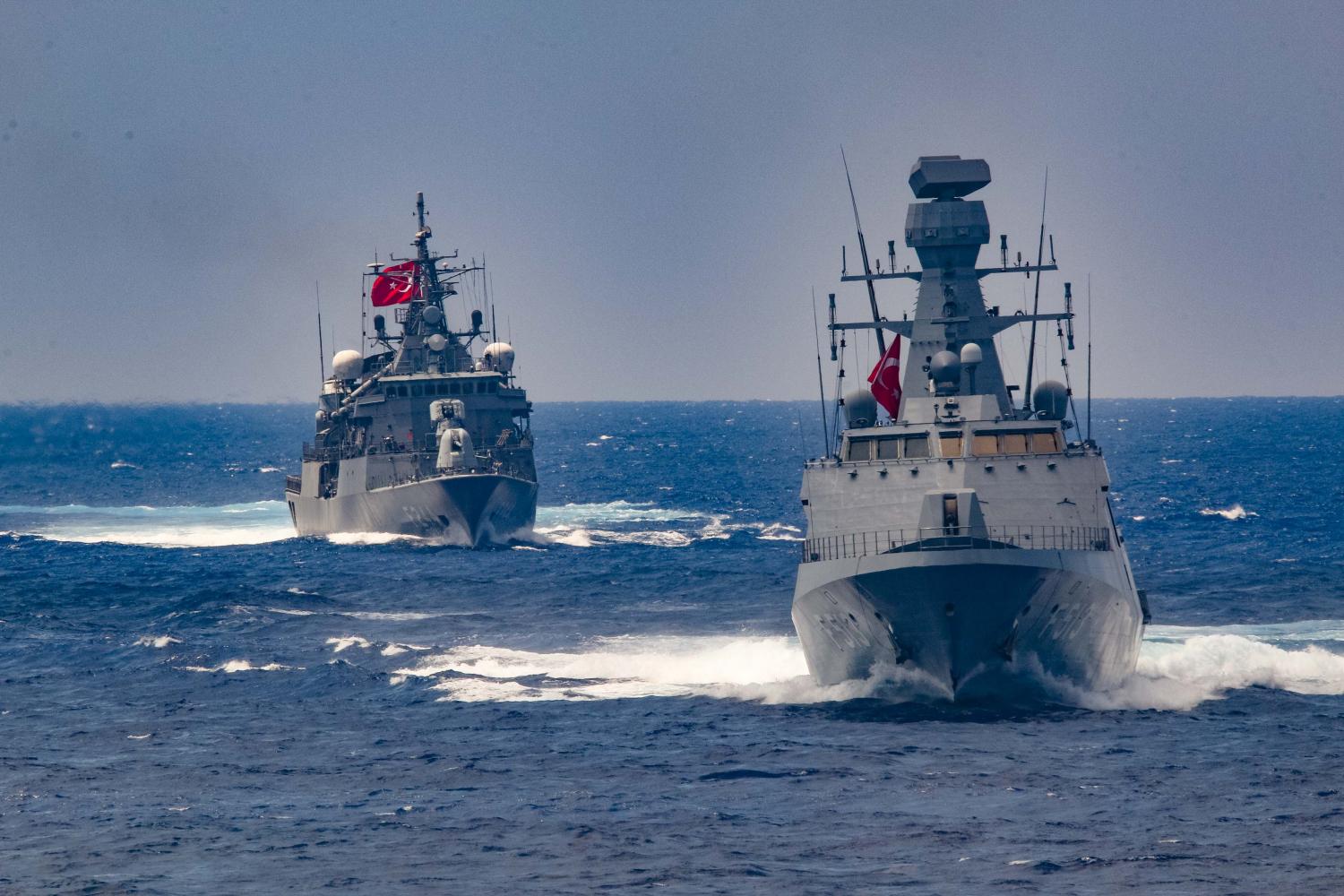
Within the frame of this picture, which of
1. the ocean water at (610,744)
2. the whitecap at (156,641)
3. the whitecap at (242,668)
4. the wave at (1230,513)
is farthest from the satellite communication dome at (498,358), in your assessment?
the whitecap at (242,668)

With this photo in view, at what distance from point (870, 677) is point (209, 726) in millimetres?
11545

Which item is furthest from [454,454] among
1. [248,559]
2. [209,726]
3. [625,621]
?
[209,726]

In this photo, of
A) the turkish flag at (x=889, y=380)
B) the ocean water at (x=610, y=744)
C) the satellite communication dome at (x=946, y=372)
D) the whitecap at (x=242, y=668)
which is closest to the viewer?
the ocean water at (x=610, y=744)

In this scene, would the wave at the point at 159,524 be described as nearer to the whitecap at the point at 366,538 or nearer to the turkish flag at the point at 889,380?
the whitecap at the point at 366,538

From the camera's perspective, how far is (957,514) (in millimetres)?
28391

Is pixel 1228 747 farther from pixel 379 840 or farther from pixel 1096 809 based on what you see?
pixel 379 840

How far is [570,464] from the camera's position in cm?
12675

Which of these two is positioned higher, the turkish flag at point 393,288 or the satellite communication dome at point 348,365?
the turkish flag at point 393,288

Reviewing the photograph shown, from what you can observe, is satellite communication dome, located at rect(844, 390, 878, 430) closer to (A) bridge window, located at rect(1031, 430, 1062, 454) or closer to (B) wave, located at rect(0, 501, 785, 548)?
(A) bridge window, located at rect(1031, 430, 1062, 454)

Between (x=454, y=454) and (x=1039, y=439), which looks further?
(x=454, y=454)

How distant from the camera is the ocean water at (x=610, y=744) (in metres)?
21.1

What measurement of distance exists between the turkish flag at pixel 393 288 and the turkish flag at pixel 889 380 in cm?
4357

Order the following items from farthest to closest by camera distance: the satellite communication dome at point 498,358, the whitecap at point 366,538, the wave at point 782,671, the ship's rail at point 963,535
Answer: the satellite communication dome at point 498,358 < the whitecap at point 366,538 < the wave at point 782,671 < the ship's rail at point 963,535

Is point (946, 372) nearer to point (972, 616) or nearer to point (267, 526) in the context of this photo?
point (972, 616)
